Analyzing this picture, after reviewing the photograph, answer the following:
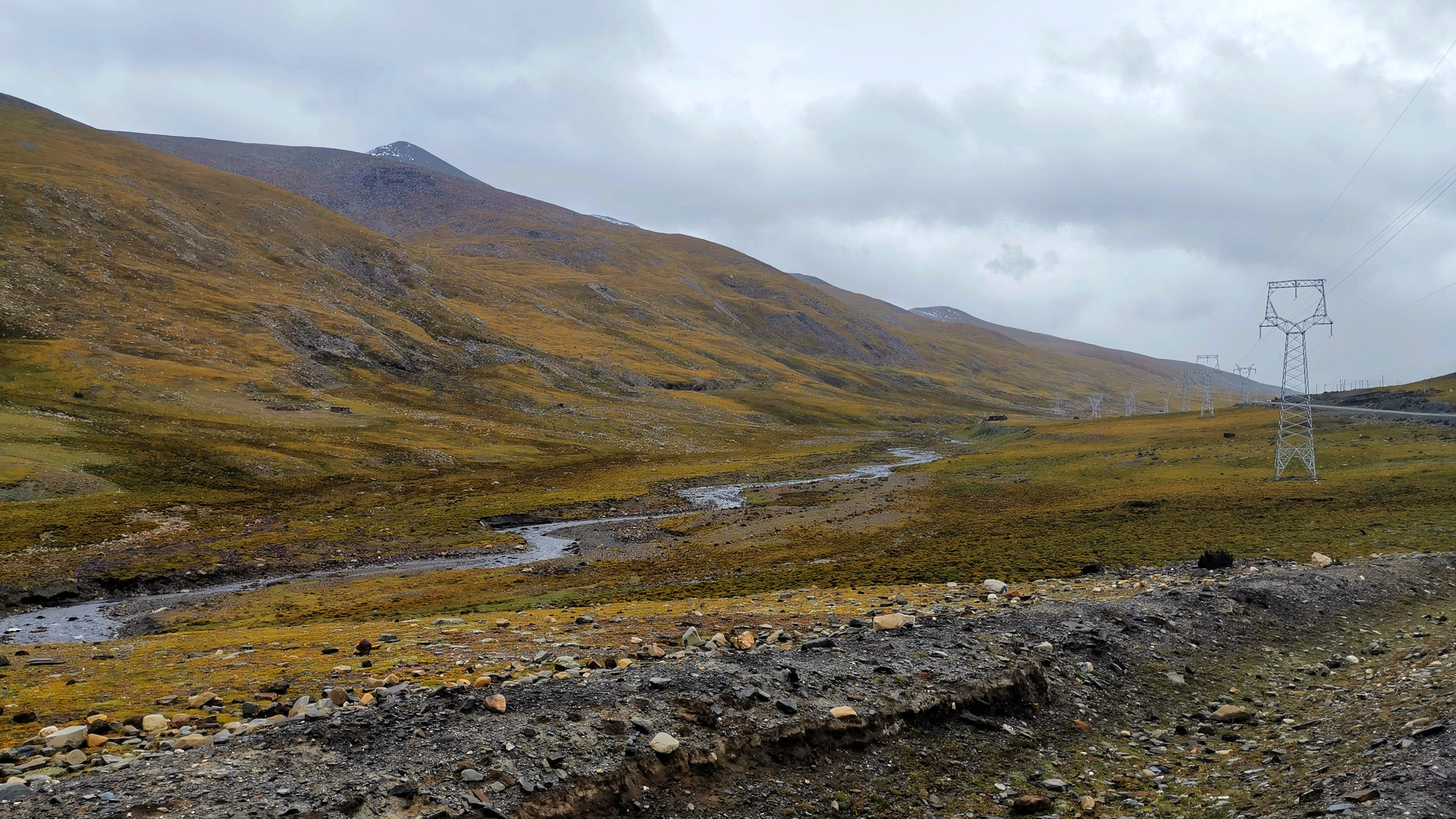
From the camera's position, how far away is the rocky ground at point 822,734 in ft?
37.3

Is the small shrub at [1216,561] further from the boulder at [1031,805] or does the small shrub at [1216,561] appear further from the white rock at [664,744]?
the white rock at [664,744]

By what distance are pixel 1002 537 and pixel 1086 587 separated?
2090 centimetres

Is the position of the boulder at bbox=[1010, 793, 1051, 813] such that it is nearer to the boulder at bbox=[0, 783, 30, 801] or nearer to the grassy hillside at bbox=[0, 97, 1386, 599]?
the boulder at bbox=[0, 783, 30, 801]

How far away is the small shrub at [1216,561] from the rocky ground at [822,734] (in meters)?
12.7

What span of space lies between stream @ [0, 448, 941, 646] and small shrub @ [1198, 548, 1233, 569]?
4084cm

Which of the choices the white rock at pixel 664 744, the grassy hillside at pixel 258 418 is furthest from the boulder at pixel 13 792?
the grassy hillside at pixel 258 418

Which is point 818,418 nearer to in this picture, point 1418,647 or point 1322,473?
point 1322,473

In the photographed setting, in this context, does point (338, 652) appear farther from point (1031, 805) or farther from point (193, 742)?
point (1031, 805)

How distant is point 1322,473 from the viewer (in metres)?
67.6

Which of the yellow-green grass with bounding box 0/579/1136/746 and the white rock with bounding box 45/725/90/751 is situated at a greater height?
the white rock with bounding box 45/725/90/751

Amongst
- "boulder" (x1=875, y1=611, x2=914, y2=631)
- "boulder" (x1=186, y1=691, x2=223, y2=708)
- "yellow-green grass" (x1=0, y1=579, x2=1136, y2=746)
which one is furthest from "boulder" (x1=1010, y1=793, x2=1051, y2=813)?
"boulder" (x1=186, y1=691, x2=223, y2=708)

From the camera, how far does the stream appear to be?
1438 inches

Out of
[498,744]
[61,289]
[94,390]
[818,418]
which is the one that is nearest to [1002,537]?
[498,744]

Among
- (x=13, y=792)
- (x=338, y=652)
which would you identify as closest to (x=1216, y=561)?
(x=338, y=652)
